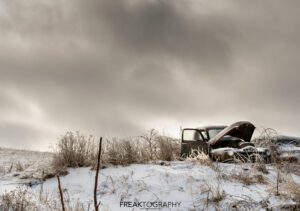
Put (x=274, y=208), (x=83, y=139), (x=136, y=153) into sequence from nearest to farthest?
A: (x=274, y=208)
(x=136, y=153)
(x=83, y=139)

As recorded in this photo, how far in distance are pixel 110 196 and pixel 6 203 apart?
1.77 meters

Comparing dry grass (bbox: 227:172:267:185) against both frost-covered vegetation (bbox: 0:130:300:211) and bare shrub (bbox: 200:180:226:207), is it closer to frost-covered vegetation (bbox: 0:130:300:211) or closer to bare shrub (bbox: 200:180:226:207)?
frost-covered vegetation (bbox: 0:130:300:211)

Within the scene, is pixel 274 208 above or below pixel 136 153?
below

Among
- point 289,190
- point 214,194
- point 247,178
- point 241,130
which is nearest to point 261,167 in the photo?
point 247,178

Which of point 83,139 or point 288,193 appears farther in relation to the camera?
point 83,139

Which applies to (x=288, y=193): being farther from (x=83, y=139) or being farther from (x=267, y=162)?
(x=83, y=139)

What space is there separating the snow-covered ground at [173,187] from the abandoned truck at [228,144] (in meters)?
0.37

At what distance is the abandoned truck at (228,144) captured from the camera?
6164 millimetres

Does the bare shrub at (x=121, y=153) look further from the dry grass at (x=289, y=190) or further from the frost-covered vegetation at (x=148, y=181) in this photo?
the dry grass at (x=289, y=190)

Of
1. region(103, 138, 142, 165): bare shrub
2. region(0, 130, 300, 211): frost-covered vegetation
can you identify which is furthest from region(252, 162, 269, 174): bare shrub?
region(103, 138, 142, 165): bare shrub

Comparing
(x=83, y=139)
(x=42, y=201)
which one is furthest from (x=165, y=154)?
(x=42, y=201)

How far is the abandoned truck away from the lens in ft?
20.2

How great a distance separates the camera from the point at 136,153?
7.16 meters

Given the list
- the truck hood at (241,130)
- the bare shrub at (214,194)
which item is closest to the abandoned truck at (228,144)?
the truck hood at (241,130)
